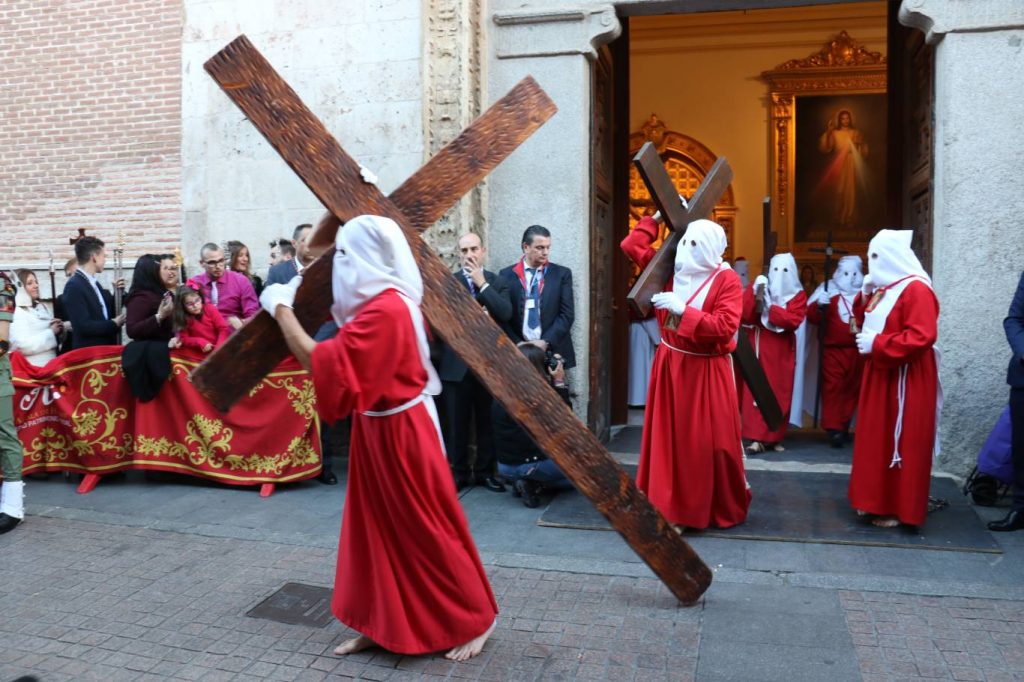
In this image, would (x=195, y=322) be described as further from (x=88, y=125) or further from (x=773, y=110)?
(x=773, y=110)

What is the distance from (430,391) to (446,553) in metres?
0.68

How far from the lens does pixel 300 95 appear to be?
7.73 metres

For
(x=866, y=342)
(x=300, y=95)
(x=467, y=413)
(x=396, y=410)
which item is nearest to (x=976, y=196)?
(x=866, y=342)

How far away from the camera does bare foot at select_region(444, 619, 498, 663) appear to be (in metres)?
3.71

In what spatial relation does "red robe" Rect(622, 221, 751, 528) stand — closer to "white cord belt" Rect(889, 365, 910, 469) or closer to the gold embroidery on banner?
"white cord belt" Rect(889, 365, 910, 469)

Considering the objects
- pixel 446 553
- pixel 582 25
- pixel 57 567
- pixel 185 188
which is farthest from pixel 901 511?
pixel 185 188

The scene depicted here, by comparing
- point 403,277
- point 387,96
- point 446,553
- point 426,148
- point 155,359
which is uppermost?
point 387,96

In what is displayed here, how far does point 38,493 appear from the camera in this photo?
6.80 m

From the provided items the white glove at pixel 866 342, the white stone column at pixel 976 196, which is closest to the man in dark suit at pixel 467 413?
the white glove at pixel 866 342

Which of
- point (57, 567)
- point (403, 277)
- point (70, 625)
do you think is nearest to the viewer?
point (403, 277)

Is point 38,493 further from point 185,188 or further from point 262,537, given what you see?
point 185,188

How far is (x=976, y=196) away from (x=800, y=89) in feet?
23.2

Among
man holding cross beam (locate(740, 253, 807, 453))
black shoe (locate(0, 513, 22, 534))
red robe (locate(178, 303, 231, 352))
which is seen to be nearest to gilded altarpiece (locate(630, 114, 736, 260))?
man holding cross beam (locate(740, 253, 807, 453))

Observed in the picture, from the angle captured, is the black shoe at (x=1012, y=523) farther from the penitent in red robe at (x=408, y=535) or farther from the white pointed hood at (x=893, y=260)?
the penitent in red robe at (x=408, y=535)
